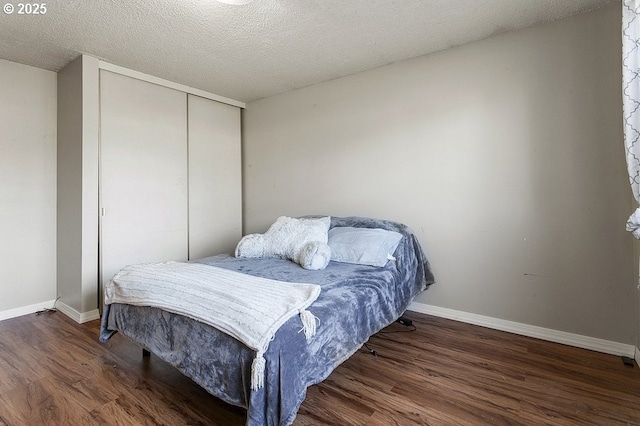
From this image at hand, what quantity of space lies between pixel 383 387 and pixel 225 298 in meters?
1.06

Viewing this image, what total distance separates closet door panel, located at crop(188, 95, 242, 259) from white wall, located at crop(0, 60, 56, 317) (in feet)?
4.35

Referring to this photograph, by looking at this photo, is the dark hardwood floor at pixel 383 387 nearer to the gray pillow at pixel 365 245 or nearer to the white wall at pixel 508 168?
the white wall at pixel 508 168

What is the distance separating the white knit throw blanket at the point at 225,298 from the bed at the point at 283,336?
4 cm

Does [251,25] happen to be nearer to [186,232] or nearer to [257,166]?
[257,166]

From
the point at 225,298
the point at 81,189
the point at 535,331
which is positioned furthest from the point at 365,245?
the point at 81,189

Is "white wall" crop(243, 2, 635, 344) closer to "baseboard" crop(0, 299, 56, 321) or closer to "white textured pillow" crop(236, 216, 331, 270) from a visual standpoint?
"white textured pillow" crop(236, 216, 331, 270)

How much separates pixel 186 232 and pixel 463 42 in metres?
3.42

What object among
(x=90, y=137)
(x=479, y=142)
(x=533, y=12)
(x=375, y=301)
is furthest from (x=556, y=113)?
(x=90, y=137)

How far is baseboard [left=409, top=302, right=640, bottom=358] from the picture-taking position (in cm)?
210

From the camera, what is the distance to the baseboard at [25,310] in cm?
286

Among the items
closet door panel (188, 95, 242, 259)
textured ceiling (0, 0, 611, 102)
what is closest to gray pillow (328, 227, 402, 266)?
textured ceiling (0, 0, 611, 102)

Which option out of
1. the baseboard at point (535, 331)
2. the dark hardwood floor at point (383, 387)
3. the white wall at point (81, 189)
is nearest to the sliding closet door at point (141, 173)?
the white wall at point (81, 189)

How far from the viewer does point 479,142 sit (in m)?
2.59

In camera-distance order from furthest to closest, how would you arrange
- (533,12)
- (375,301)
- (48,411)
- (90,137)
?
(90,137) < (533,12) < (375,301) < (48,411)
